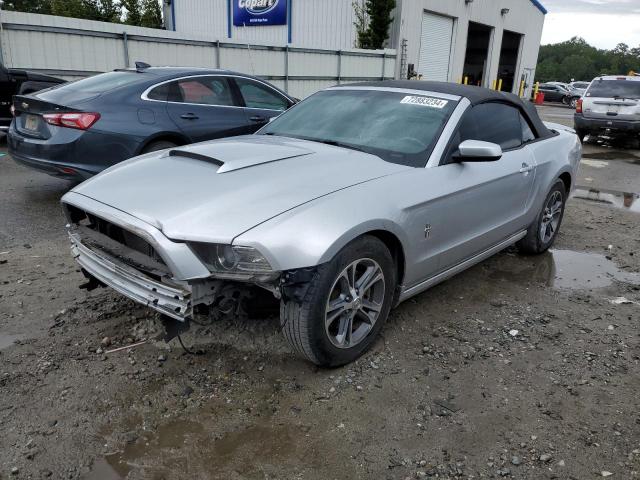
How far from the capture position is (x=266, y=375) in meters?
3.09

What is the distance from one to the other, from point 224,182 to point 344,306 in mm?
960

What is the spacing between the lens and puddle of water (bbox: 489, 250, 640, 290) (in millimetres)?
4703

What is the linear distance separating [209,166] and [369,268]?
114 cm

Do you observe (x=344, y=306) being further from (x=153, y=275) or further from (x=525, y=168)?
(x=525, y=168)

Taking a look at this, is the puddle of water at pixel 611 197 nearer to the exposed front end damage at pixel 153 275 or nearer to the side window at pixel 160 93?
the side window at pixel 160 93

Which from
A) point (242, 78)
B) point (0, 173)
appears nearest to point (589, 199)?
point (242, 78)

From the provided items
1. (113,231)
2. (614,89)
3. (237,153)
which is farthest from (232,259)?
(614,89)

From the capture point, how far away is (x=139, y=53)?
1283cm

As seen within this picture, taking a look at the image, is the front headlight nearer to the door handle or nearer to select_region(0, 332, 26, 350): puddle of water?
select_region(0, 332, 26, 350): puddle of water

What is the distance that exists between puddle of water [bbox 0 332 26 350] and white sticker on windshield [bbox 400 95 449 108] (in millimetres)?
3020

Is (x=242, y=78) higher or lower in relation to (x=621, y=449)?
higher

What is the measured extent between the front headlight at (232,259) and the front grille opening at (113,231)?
0.81 feet

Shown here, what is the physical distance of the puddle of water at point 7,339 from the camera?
3.29m

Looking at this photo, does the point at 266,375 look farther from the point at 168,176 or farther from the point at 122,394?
the point at 168,176
